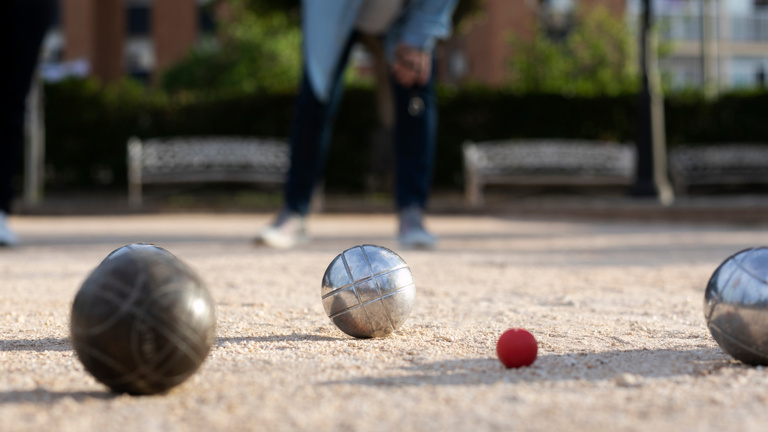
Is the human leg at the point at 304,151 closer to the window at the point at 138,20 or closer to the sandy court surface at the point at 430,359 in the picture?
the sandy court surface at the point at 430,359

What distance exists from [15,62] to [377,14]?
2.27 metres

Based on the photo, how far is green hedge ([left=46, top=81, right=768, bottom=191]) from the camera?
40.3 feet

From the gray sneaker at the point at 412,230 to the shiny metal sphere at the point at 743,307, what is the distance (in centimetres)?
311

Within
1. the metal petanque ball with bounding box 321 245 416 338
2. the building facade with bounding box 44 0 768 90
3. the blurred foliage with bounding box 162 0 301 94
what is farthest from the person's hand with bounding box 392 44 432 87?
the building facade with bounding box 44 0 768 90

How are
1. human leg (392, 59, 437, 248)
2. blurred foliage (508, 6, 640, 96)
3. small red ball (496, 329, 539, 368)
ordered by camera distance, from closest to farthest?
small red ball (496, 329, 539, 368)
human leg (392, 59, 437, 248)
blurred foliage (508, 6, 640, 96)

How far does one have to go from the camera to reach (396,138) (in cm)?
503

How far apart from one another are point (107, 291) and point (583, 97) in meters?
12.1

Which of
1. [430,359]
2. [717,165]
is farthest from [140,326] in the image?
[717,165]

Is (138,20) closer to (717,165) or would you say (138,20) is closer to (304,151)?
(717,165)

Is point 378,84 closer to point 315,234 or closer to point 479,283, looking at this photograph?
point 315,234

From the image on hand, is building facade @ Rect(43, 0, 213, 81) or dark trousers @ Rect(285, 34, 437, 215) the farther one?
building facade @ Rect(43, 0, 213, 81)

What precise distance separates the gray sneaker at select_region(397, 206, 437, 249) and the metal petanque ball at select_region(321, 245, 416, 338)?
8.53 ft

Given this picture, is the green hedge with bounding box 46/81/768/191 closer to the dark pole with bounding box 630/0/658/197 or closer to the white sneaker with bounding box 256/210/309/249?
the dark pole with bounding box 630/0/658/197

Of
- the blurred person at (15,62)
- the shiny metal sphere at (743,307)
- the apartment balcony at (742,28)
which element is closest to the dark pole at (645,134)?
the blurred person at (15,62)
